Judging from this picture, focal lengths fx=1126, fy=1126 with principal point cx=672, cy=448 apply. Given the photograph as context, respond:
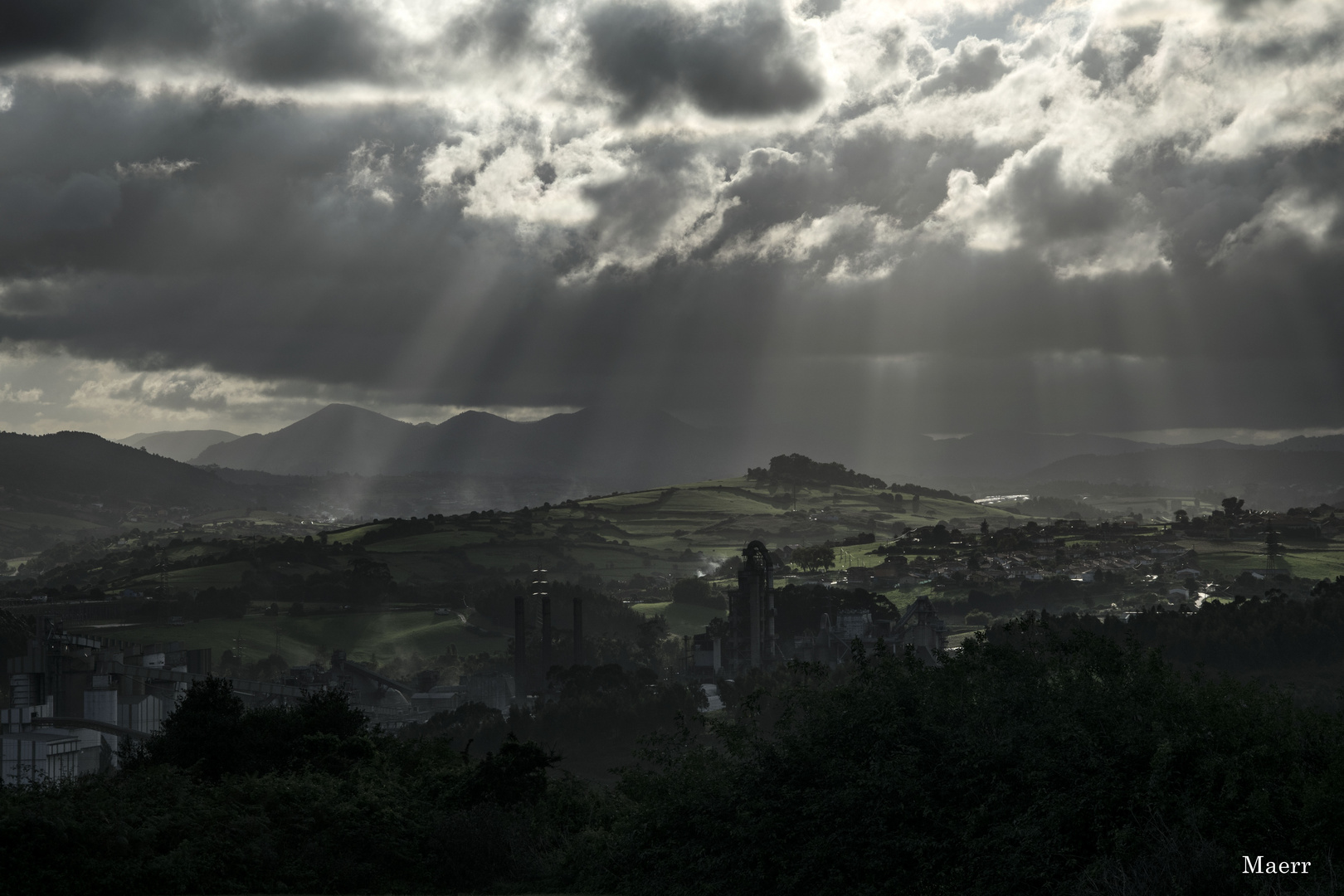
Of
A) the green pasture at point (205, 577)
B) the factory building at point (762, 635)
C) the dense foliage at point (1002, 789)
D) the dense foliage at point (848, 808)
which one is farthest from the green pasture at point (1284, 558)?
the dense foliage at point (848, 808)

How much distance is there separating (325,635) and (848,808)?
12224 cm

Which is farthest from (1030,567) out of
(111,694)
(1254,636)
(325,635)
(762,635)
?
(111,694)

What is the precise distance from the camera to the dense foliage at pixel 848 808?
1476cm

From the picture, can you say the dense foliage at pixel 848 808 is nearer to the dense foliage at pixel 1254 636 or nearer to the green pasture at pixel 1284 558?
the dense foliage at pixel 1254 636

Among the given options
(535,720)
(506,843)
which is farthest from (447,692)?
(506,843)

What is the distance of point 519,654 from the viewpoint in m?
107

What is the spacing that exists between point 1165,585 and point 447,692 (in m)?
89.8

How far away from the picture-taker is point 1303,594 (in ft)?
414

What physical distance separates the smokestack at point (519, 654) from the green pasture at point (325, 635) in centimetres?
2074

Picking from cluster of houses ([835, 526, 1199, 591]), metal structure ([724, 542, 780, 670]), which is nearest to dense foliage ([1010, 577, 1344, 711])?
metal structure ([724, 542, 780, 670])

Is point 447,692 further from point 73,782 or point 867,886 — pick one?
point 867,886

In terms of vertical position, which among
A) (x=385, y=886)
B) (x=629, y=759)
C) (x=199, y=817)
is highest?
(x=199, y=817)

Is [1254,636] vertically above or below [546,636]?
below

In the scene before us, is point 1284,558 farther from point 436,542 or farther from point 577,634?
point 436,542
